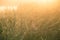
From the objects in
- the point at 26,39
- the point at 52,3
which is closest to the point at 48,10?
the point at 52,3

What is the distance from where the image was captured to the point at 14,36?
1410 mm

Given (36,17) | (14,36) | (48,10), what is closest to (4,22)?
(14,36)

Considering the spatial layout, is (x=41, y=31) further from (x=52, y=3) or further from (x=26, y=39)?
(x=52, y=3)

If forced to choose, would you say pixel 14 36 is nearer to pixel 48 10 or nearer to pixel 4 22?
pixel 4 22

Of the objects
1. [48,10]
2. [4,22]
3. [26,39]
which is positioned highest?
[48,10]

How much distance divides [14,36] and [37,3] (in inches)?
12.7

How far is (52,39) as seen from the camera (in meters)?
1.38

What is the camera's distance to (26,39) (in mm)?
1401

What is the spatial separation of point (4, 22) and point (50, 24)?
37 cm

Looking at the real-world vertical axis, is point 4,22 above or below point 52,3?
below

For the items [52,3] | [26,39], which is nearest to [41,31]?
[26,39]

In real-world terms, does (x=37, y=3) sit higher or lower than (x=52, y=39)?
higher

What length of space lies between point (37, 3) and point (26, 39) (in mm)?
300

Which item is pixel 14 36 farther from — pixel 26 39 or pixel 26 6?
pixel 26 6
